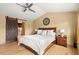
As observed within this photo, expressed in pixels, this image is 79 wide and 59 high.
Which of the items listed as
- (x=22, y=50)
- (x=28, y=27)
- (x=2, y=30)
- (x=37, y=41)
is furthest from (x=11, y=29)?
(x=37, y=41)

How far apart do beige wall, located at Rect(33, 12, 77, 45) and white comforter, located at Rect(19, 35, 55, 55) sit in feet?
0.83

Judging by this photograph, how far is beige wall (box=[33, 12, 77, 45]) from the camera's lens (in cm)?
213

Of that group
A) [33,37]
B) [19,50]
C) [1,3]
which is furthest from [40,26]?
[1,3]

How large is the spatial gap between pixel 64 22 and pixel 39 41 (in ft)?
2.23

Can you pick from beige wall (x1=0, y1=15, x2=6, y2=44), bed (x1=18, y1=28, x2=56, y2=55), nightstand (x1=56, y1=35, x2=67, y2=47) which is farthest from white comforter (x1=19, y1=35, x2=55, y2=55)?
beige wall (x1=0, y1=15, x2=6, y2=44)

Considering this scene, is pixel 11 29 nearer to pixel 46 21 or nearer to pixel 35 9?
pixel 35 9

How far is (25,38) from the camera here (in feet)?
7.21

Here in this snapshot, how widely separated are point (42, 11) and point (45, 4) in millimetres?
212

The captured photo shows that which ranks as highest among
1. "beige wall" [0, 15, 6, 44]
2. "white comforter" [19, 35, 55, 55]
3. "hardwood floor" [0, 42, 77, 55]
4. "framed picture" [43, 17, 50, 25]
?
"framed picture" [43, 17, 50, 25]

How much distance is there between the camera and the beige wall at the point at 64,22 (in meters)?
2.13

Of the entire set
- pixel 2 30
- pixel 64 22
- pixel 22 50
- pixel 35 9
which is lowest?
pixel 22 50

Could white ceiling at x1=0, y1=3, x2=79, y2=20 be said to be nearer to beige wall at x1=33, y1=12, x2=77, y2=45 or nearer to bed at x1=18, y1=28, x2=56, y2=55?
beige wall at x1=33, y1=12, x2=77, y2=45

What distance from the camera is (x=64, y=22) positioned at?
218 centimetres
